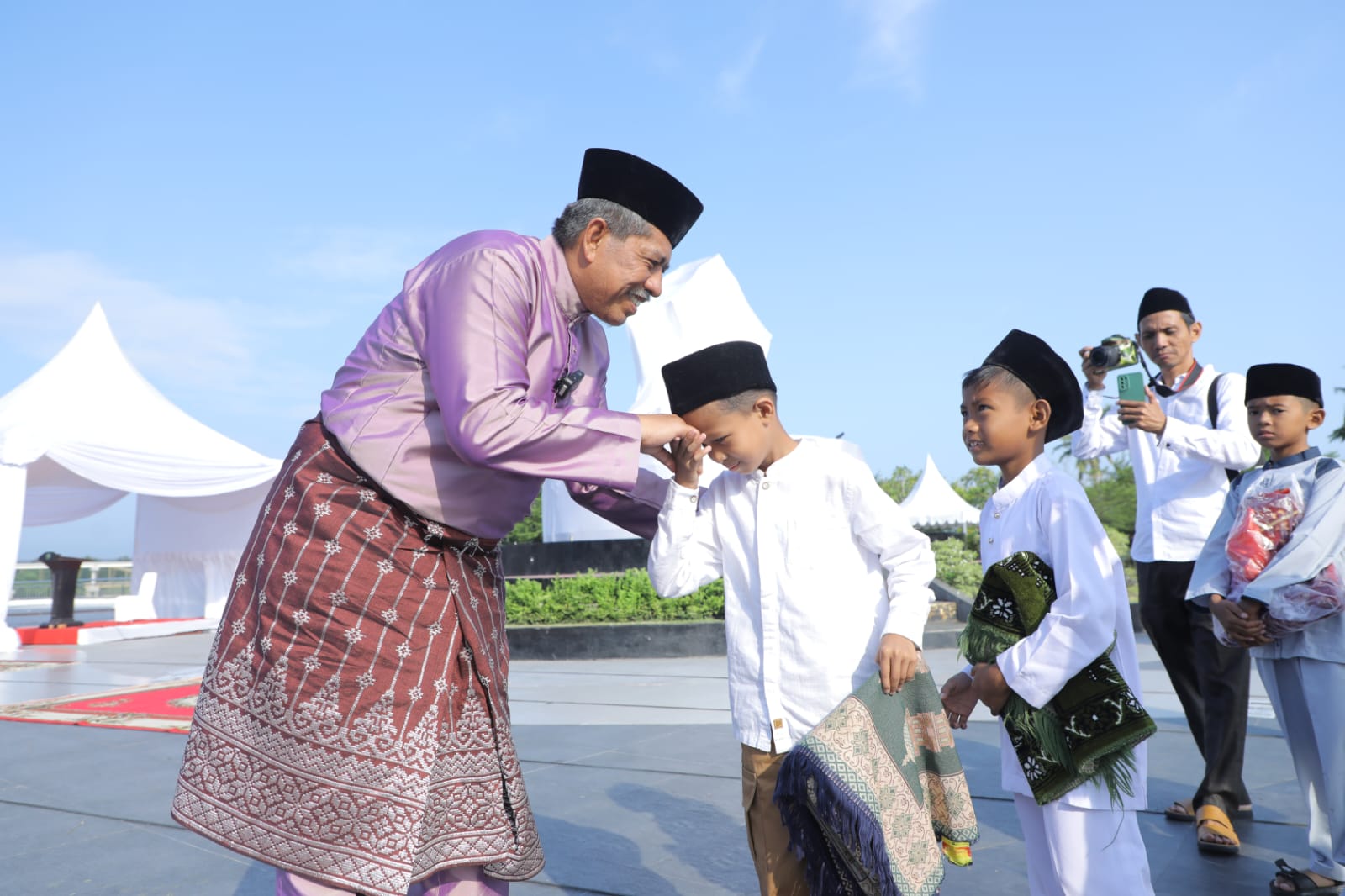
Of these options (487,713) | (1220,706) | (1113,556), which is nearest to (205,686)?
(487,713)

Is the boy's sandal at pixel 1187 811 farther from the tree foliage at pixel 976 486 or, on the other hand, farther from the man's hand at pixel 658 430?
the tree foliage at pixel 976 486

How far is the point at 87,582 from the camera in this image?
25031 mm

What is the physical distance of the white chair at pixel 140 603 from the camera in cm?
1553

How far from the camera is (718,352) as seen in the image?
2.35 metres

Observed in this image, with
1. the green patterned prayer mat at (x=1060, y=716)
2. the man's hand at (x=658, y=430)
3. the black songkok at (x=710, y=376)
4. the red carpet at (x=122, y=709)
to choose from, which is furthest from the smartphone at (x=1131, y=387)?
the red carpet at (x=122, y=709)

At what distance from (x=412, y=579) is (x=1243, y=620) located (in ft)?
8.79

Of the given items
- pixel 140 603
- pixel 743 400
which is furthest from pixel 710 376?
pixel 140 603

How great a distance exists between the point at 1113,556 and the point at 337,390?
6.05 ft

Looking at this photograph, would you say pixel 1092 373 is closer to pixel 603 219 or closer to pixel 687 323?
pixel 603 219

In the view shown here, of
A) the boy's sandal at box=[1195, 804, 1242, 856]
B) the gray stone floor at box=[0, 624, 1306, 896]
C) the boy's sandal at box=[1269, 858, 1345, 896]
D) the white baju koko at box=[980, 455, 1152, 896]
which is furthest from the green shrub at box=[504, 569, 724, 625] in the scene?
the white baju koko at box=[980, 455, 1152, 896]

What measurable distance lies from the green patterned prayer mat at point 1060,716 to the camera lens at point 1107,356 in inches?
74.0

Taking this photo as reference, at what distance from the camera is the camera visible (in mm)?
3994

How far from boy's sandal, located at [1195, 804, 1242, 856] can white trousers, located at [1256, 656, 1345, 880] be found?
0.23 metres

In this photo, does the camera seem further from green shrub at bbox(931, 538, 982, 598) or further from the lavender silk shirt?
green shrub at bbox(931, 538, 982, 598)
